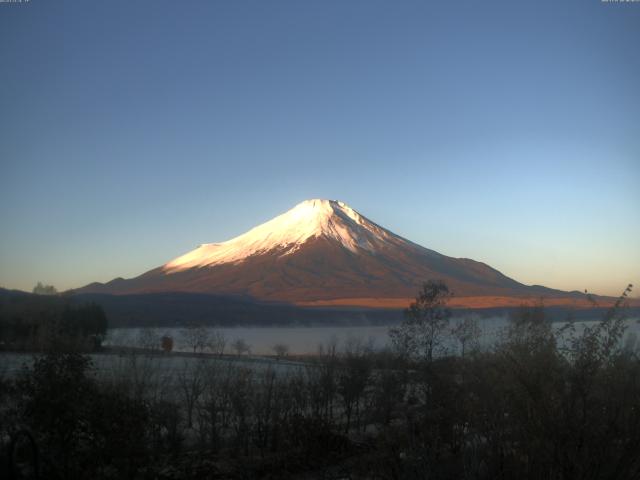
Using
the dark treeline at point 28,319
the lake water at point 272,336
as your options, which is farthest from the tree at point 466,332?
the lake water at point 272,336

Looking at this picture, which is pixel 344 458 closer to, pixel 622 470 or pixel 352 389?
pixel 352 389

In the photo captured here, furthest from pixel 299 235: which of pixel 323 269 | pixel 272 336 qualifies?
pixel 272 336

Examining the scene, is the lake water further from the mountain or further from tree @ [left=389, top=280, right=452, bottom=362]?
the mountain

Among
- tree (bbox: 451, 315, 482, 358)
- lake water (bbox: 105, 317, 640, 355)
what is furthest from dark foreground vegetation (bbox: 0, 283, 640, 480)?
lake water (bbox: 105, 317, 640, 355)

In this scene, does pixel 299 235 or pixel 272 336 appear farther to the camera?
pixel 299 235

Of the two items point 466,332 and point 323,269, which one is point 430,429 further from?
point 323,269

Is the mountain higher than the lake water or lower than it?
higher

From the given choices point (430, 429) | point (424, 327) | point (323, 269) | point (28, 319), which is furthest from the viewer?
point (323, 269)
